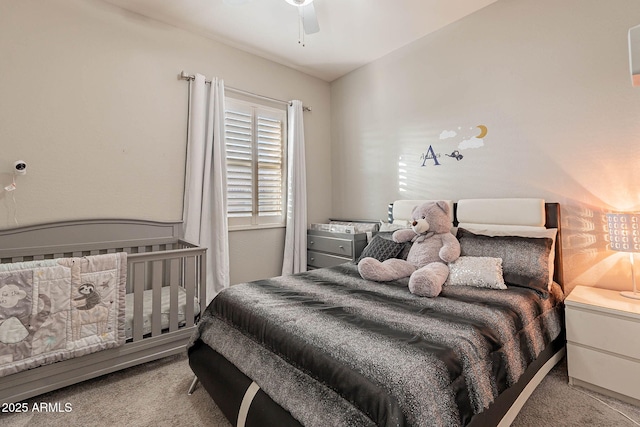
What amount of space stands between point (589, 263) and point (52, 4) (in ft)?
14.6

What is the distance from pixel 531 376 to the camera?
1.61 metres

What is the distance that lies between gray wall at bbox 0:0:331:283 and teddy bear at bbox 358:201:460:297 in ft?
5.85

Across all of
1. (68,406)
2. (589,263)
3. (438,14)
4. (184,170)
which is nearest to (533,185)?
(589,263)

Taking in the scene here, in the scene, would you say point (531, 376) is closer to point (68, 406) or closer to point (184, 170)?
point (68, 406)

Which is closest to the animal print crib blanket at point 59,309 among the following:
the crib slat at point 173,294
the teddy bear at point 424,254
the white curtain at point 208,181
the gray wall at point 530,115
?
the crib slat at point 173,294

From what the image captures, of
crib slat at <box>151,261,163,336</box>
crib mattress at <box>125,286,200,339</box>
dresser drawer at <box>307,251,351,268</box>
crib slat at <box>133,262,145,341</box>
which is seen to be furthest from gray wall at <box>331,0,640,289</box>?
crib slat at <box>133,262,145,341</box>

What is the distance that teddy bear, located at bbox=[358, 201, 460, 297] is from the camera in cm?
185

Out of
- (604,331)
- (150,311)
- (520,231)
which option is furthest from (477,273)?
(150,311)

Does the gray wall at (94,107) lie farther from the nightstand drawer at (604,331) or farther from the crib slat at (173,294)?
the nightstand drawer at (604,331)

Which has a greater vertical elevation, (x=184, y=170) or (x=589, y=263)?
(x=184, y=170)

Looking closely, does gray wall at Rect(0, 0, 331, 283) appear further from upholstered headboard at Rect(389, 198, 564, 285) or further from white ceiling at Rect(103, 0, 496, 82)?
upholstered headboard at Rect(389, 198, 564, 285)

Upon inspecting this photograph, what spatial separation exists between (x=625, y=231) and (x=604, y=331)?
1.98 feet

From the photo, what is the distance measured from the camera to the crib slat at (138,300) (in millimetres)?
1936

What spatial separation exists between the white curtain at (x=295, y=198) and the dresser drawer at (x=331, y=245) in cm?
9
